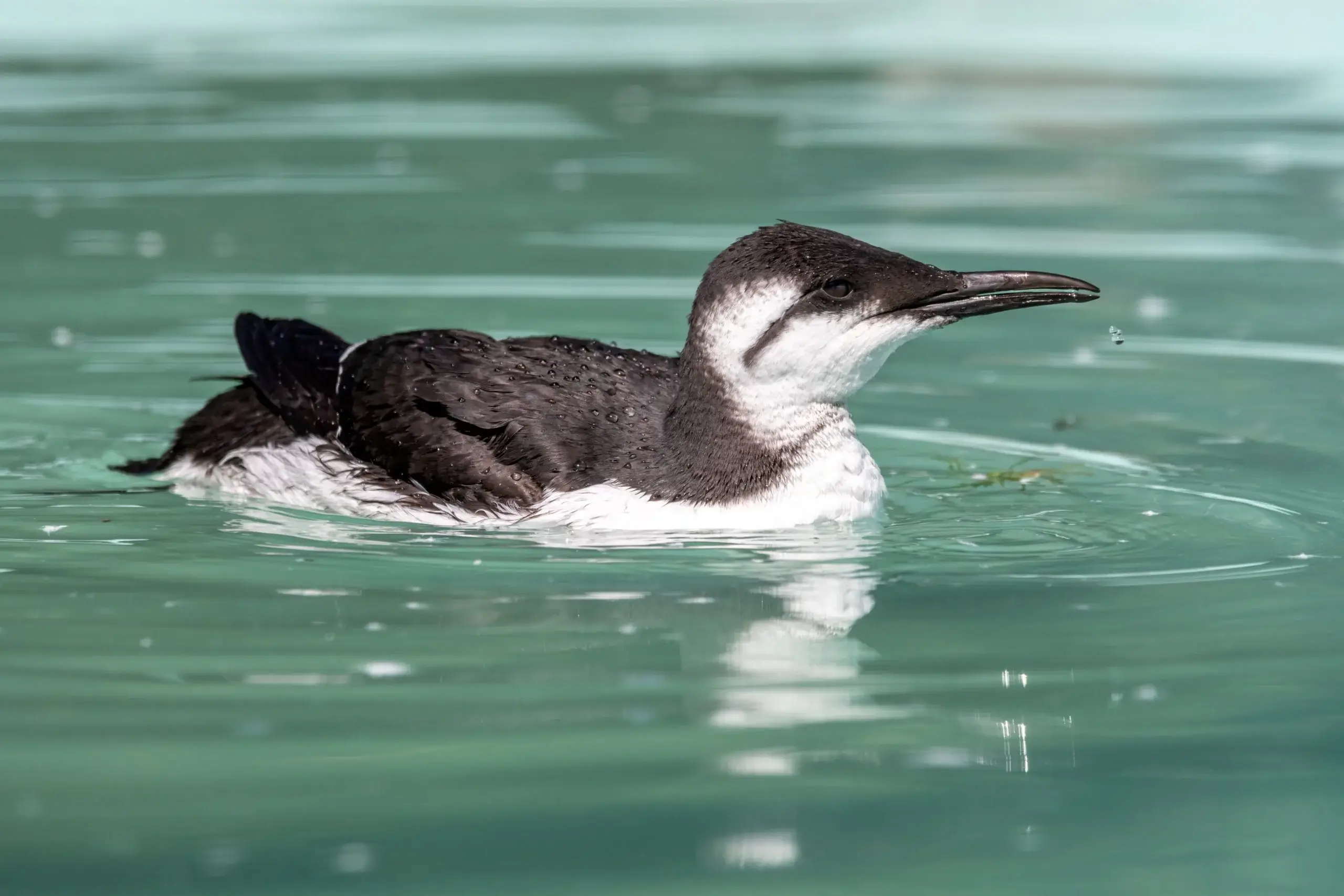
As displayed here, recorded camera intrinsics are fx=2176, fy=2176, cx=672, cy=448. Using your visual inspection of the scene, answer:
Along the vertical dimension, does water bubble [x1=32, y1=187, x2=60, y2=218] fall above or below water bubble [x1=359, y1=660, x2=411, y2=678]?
above

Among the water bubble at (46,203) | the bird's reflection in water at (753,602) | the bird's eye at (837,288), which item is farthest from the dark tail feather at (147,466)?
the water bubble at (46,203)

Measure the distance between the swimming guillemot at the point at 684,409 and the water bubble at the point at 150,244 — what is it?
5190 mm

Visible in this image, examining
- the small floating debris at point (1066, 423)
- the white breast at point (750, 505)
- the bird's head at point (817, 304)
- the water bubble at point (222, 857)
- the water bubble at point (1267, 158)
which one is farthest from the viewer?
the water bubble at point (1267, 158)

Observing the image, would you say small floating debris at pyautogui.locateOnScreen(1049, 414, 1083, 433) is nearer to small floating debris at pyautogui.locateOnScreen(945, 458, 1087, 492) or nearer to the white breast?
small floating debris at pyautogui.locateOnScreen(945, 458, 1087, 492)

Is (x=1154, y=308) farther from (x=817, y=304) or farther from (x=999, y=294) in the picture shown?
(x=817, y=304)

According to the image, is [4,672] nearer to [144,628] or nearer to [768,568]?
[144,628]

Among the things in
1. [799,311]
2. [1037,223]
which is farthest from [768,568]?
[1037,223]

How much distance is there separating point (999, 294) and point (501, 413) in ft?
5.54

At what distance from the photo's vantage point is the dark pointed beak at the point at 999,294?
22.7 feet

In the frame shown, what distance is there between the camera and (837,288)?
6.89 metres

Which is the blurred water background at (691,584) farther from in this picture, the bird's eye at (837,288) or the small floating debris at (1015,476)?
the bird's eye at (837,288)

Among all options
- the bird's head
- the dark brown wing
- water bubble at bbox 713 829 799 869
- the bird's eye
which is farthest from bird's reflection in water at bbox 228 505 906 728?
the bird's eye

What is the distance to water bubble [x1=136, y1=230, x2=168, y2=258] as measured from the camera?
12547mm

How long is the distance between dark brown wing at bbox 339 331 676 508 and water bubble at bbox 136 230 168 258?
5137 mm
